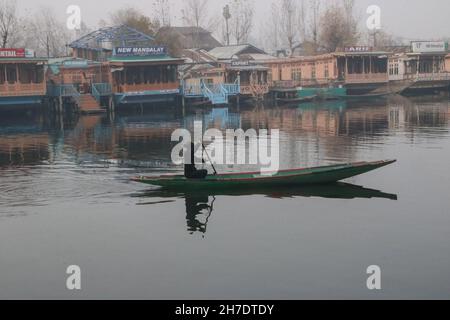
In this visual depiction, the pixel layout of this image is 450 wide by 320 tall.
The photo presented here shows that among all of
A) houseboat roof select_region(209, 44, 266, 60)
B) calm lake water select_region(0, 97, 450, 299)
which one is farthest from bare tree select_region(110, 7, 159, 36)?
calm lake water select_region(0, 97, 450, 299)

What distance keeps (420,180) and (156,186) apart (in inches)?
415

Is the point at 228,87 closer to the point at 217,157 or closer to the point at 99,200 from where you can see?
the point at 217,157

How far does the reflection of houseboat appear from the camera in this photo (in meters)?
57.4

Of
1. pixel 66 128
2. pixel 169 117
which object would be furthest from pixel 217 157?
pixel 169 117

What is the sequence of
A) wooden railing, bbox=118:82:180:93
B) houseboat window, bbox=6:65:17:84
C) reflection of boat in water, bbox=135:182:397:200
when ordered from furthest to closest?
wooden railing, bbox=118:82:180:93 → houseboat window, bbox=6:65:17:84 → reflection of boat in water, bbox=135:182:397:200

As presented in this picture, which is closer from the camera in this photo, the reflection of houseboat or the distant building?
the reflection of houseboat

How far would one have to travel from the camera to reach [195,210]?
804 inches

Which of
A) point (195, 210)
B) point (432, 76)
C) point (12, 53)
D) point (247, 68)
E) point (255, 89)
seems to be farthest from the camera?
point (432, 76)

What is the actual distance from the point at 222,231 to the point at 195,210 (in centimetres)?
270

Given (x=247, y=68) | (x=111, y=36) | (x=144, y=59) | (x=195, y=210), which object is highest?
(x=111, y=36)

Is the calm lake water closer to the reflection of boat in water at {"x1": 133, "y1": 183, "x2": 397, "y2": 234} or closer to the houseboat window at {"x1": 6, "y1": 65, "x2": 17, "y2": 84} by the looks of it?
the reflection of boat in water at {"x1": 133, "y1": 183, "x2": 397, "y2": 234}

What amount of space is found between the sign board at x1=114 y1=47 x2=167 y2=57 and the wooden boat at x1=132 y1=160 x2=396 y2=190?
42924 millimetres

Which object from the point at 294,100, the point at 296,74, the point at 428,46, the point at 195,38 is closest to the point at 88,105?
the point at 294,100

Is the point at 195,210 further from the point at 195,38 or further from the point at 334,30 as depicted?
the point at 195,38
